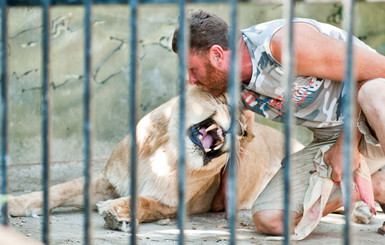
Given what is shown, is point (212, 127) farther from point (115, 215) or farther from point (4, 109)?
point (4, 109)

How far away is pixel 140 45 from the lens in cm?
545

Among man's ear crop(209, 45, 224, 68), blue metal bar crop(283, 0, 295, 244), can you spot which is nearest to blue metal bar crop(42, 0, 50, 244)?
blue metal bar crop(283, 0, 295, 244)

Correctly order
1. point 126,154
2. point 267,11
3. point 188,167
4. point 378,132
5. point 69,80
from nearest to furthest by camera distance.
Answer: point 378,132 → point 188,167 → point 126,154 → point 69,80 → point 267,11

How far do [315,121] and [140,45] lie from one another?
7.59 ft

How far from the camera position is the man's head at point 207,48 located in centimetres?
344

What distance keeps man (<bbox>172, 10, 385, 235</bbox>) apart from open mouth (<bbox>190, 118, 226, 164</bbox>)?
10.5 inches

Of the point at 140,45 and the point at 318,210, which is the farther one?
the point at 140,45

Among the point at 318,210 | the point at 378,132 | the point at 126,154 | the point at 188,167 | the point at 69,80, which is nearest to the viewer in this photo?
the point at 378,132

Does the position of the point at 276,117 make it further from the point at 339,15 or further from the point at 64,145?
the point at 339,15

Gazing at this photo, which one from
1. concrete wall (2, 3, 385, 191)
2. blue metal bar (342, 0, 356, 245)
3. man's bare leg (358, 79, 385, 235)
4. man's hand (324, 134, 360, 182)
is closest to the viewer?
blue metal bar (342, 0, 356, 245)

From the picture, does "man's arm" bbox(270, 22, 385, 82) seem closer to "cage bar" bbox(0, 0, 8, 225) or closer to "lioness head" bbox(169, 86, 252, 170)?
"lioness head" bbox(169, 86, 252, 170)

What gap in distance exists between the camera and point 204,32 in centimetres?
345

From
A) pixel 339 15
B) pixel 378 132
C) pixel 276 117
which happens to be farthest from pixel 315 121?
pixel 339 15

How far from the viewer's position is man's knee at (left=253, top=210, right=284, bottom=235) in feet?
11.8
